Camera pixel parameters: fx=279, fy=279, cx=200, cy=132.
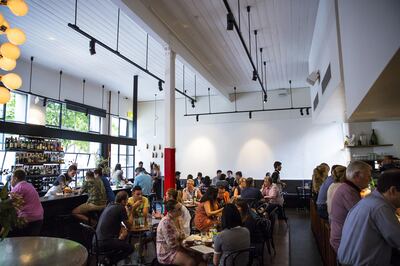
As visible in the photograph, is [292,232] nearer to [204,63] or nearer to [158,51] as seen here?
[204,63]

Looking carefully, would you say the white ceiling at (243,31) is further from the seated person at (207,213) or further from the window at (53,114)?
the window at (53,114)

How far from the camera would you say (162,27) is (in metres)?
6.22

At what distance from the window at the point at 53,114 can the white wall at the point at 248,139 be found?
4902 millimetres

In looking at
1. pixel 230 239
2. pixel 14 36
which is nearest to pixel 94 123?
pixel 14 36

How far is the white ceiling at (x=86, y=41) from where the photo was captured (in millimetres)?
5746

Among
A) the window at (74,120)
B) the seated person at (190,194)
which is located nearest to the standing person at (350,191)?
Result: the seated person at (190,194)

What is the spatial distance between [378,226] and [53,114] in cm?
1011

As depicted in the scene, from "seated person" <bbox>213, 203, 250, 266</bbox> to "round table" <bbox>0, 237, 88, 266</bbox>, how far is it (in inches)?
70.2

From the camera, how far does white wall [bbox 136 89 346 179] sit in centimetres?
1163

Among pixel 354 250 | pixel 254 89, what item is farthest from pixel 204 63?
pixel 354 250

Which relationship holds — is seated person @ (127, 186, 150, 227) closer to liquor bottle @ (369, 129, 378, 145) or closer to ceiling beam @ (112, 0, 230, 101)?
ceiling beam @ (112, 0, 230, 101)

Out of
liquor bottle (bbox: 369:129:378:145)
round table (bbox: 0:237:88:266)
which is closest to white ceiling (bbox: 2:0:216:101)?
round table (bbox: 0:237:88:266)

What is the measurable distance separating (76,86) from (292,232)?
8906 mm

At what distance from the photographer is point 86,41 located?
710cm
